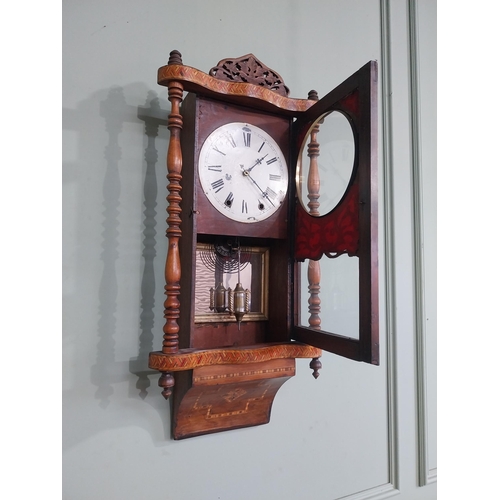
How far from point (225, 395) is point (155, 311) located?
0.23m

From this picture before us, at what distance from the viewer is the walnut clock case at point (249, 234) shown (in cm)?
68

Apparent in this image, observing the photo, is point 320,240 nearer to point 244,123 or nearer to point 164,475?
point 244,123

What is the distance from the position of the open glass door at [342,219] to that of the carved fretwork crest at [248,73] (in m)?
0.09

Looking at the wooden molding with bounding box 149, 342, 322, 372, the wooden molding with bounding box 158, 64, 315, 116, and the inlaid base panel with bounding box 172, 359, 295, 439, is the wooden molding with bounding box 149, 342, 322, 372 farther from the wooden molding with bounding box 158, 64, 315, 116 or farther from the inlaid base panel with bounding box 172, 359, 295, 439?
the wooden molding with bounding box 158, 64, 315, 116

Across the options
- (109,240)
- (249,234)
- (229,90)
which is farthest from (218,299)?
(229,90)

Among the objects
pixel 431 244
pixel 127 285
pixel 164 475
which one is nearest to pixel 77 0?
pixel 127 285

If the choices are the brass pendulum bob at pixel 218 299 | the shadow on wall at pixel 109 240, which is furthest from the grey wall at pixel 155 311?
the brass pendulum bob at pixel 218 299

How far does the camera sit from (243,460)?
0.91 metres

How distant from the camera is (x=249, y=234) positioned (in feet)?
2.65

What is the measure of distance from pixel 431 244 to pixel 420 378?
0.41m

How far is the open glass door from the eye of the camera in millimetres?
649

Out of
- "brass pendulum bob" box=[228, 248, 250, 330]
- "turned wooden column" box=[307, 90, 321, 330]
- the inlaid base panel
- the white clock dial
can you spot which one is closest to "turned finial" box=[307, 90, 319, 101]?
"turned wooden column" box=[307, 90, 321, 330]

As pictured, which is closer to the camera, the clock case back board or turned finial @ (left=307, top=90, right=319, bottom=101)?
the clock case back board

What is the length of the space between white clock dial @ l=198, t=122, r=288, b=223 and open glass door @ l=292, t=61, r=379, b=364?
0.17ft
